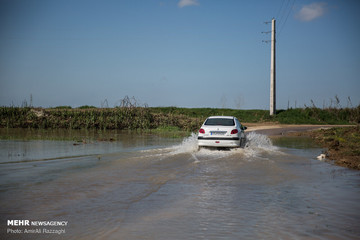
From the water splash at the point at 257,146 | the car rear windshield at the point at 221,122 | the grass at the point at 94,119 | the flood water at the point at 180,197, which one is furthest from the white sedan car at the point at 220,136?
the grass at the point at 94,119

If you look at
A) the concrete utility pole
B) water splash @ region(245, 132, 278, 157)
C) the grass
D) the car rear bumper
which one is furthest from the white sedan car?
the concrete utility pole

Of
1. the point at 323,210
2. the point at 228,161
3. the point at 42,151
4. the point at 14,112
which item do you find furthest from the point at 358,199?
the point at 14,112

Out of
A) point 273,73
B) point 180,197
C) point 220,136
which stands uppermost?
point 273,73

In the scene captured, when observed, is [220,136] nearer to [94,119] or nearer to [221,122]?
[221,122]

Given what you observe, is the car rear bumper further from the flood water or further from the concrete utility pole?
the concrete utility pole

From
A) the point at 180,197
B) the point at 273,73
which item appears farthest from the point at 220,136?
the point at 273,73

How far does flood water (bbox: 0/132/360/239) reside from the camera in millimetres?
5602

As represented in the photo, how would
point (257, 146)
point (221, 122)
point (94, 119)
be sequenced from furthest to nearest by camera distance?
1. point (94, 119)
2. point (257, 146)
3. point (221, 122)

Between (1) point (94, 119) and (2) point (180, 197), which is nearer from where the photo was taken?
(2) point (180, 197)

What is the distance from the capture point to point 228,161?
13.1m

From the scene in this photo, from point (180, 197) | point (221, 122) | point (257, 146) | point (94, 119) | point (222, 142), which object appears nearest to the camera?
point (180, 197)

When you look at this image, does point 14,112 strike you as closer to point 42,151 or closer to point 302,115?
point 42,151

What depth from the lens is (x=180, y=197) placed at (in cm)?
765

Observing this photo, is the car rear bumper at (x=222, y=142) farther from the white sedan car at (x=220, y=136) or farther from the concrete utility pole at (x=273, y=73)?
the concrete utility pole at (x=273, y=73)
